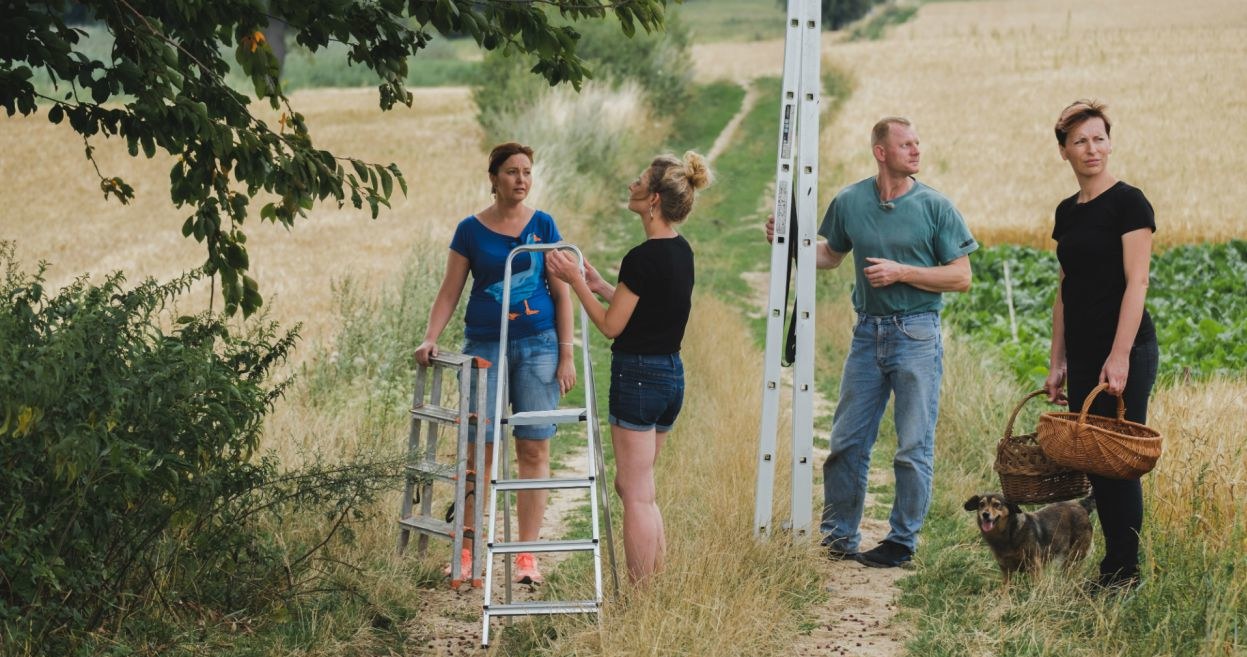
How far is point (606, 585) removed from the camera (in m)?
5.83

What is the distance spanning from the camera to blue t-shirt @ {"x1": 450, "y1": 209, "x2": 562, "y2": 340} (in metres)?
6.20

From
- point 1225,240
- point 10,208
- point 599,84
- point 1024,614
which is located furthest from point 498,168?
point 599,84

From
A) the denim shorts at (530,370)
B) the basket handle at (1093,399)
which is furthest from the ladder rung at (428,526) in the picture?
the basket handle at (1093,399)

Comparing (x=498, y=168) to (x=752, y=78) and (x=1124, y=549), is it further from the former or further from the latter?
(x=752, y=78)

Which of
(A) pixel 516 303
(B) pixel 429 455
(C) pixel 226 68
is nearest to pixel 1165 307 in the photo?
(A) pixel 516 303

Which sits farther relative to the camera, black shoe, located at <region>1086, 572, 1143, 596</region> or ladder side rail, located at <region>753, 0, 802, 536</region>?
ladder side rail, located at <region>753, 0, 802, 536</region>

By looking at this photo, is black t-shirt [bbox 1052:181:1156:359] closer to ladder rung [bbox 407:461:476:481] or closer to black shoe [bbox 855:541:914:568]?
black shoe [bbox 855:541:914:568]

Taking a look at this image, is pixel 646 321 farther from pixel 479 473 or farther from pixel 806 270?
pixel 806 270

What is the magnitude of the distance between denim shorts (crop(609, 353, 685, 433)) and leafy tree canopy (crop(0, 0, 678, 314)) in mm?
1138

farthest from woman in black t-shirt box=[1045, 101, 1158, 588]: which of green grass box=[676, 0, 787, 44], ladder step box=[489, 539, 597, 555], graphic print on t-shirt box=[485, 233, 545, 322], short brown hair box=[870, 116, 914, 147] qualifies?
green grass box=[676, 0, 787, 44]

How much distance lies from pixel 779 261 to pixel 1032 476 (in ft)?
4.77

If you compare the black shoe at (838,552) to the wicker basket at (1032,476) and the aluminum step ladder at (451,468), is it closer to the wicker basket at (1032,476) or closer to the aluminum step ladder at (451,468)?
the wicker basket at (1032,476)

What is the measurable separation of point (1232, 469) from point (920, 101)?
1259 inches

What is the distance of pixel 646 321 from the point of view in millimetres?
5430
